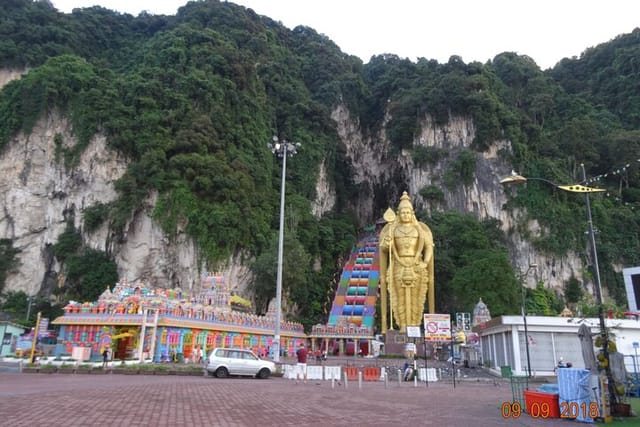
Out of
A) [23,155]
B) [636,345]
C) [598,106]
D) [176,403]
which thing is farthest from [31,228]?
[598,106]

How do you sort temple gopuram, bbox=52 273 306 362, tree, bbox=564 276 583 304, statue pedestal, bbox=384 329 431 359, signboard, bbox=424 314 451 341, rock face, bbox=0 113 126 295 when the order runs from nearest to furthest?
signboard, bbox=424 314 451 341, temple gopuram, bbox=52 273 306 362, statue pedestal, bbox=384 329 431 359, rock face, bbox=0 113 126 295, tree, bbox=564 276 583 304

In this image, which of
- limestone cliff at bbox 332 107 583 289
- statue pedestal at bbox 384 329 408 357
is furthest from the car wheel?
limestone cliff at bbox 332 107 583 289

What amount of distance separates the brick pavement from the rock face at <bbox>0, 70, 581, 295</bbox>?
2725 cm

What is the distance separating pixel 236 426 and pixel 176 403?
2.59 m

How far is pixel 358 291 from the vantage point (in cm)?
4319

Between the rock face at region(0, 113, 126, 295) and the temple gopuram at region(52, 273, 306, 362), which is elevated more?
the rock face at region(0, 113, 126, 295)

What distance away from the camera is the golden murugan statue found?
32844 mm

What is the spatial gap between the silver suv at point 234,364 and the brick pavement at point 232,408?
4017 millimetres

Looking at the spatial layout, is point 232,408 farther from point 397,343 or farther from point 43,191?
point 43,191

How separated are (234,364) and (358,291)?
90.7ft

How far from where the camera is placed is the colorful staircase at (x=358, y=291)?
39.2 meters

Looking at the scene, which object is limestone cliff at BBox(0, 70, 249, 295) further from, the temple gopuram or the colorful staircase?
the temple gopuram
